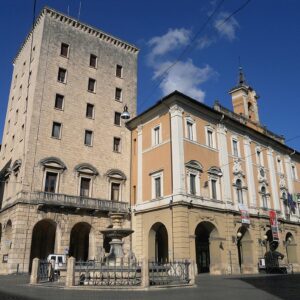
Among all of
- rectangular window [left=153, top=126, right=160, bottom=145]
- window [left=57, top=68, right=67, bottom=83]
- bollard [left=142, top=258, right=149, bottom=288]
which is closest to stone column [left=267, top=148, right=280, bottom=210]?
rectangular window [left=153, top=126, right=160, bottom=145]

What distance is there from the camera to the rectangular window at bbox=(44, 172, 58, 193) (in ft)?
93.5

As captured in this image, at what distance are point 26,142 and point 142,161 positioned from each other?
1056 cm

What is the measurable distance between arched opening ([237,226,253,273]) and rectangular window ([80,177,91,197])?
563 inches

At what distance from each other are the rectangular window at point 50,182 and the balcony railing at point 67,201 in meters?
0.76

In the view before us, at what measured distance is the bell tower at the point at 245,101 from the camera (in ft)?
135

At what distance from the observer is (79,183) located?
30.2 meters

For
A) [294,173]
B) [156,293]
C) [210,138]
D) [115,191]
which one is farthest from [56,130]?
[294,173]

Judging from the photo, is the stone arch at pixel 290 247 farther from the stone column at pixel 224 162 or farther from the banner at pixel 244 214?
the stone column at pixel 224 162

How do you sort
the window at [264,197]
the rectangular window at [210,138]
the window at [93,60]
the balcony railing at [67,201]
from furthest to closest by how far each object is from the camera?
the window at [264,197], the window at [93,60], the rectangular window at [210,138], the balcony railing at [67,201]

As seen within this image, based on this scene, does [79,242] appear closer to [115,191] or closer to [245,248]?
[115,191]

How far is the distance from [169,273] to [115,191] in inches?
641

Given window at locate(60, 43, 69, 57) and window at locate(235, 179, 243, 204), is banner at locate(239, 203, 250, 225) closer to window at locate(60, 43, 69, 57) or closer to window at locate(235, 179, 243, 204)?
window at locate(235, 179, 243, 204)

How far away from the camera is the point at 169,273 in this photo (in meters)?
17.2

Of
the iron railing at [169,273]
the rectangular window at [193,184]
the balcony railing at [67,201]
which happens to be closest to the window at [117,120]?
the balcony railing at [67,201]
